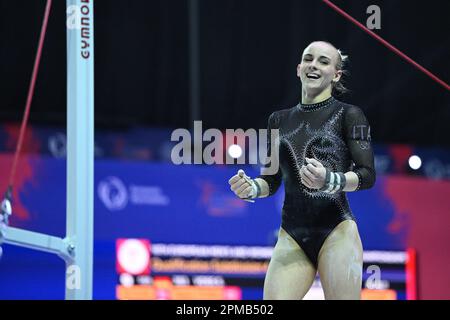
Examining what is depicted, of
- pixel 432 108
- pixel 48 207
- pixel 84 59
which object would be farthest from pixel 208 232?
pixel 84 59

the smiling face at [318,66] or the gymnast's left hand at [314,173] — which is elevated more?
the smiling face at [318,66]

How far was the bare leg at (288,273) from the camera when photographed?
2809mm

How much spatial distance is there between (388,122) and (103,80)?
8.17ft

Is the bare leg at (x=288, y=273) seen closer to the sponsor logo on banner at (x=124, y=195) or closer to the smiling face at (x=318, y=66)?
the smiling face at (x=318, y=66)

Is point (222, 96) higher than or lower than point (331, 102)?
higher

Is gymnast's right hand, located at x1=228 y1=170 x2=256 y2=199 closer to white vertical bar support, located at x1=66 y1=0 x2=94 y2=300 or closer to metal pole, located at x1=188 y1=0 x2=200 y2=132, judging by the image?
white vertical bar support, located at x1=66 y1=0 x2=94 y2=300

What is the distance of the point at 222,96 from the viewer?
6.94 meters

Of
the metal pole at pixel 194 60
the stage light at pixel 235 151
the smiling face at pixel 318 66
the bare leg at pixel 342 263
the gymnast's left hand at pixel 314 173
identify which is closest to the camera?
the gymnast's left hand at pixel 314 173

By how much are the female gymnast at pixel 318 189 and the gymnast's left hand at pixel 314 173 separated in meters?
0.08

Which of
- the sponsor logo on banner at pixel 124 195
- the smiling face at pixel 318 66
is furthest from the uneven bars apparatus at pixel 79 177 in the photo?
the sponsor logo on banner at pixel 124 195

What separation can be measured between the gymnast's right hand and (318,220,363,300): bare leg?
31 centimetres

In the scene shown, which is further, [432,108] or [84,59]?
[432,108]

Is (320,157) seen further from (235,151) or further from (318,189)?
(235,151)
